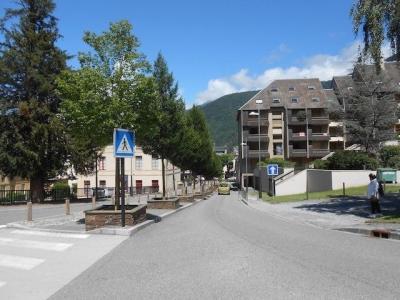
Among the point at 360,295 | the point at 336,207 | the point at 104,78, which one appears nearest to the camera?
the point at 360,295

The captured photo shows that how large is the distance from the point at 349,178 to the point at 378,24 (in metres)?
24.6

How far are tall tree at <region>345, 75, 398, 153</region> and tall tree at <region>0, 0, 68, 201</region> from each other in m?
27.4

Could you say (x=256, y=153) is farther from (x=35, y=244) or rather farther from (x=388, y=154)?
(x=35, y=244)

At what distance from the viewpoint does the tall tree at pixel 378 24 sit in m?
19.7

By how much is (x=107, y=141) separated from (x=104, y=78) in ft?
7.39

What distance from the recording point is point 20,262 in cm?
1050

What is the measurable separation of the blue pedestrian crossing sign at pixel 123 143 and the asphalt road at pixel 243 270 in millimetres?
2901

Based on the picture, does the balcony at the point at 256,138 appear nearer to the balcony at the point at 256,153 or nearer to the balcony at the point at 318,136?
the balcony at the point at 256,153

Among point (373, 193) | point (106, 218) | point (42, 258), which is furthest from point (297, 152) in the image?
point (42, 258)

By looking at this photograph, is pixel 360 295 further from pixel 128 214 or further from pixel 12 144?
pixel 12 144

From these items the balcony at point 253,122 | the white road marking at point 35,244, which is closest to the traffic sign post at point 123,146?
the white road marking at point 35,244

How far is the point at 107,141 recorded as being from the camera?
19.3 metres

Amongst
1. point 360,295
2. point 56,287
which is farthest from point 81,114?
point 360,295

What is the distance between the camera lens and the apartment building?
9744 cm
